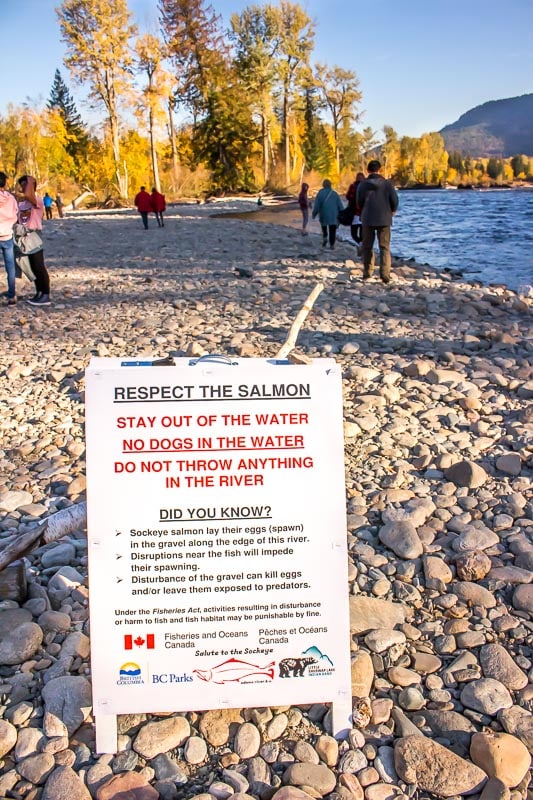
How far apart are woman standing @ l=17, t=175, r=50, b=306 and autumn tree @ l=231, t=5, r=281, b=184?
5028 centimetres

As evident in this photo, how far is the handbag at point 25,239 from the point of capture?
876 centimetres

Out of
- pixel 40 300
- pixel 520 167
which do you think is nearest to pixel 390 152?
pixel 520 167

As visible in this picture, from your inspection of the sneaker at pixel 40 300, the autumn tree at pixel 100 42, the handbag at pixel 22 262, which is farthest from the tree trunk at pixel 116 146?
the handbag at pixel 22 262

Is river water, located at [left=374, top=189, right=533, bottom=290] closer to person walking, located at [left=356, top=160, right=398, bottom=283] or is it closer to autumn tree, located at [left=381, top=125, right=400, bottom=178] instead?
person walking, located at [left=356, top=160, right=398, bottom=283]

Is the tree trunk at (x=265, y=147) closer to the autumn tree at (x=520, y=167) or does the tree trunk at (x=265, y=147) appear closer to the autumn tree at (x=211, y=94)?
the autumn tree at (x=211, y=94)

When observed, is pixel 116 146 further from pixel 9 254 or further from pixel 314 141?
pixel 9 254

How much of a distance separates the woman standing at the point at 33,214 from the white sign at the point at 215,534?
7.52 meters

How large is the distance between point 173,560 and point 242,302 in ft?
Result: 26.2

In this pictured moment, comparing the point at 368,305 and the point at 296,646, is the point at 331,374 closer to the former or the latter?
the point at 296,646

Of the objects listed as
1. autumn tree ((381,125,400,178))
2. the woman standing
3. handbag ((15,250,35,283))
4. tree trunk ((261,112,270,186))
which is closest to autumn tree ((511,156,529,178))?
autumn tree ((381,125,400,178))

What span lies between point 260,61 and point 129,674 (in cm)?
6410

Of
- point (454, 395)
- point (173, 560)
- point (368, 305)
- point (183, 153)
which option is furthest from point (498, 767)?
point (183, 153)

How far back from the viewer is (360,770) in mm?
2115

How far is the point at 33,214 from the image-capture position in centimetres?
892
